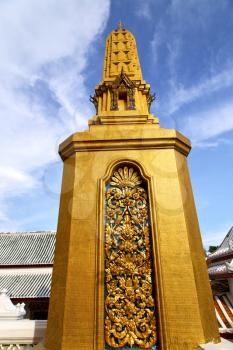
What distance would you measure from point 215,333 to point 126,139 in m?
3.76

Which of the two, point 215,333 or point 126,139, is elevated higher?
point 126,139

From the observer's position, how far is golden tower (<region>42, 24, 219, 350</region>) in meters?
3.65

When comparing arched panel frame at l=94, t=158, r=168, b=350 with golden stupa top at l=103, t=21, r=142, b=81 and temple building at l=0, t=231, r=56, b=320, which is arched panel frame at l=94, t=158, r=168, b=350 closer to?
golden stupa top at l=103, t=21, r=142, b=81

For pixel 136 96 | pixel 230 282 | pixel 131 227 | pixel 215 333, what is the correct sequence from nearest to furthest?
pixel 215 333
pixel 131 227
pixel 136 96
pixel 230 282

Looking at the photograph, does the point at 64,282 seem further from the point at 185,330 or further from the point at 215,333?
the point at 215,333

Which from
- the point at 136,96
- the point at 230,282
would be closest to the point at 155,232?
the point at 136,96

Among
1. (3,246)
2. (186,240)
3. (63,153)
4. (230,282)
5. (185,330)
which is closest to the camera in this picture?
(185,330)

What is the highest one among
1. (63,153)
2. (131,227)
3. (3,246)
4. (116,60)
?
Answer: (116,60)

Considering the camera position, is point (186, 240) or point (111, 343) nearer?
point (111, 343)

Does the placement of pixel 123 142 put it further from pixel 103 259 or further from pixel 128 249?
pixel 103 259

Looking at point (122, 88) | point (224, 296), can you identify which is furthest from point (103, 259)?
point (224, 296)

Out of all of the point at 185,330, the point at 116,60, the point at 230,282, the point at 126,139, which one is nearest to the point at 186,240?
the point at 185,330

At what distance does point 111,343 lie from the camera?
143 inches

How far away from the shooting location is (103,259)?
13.4ft
